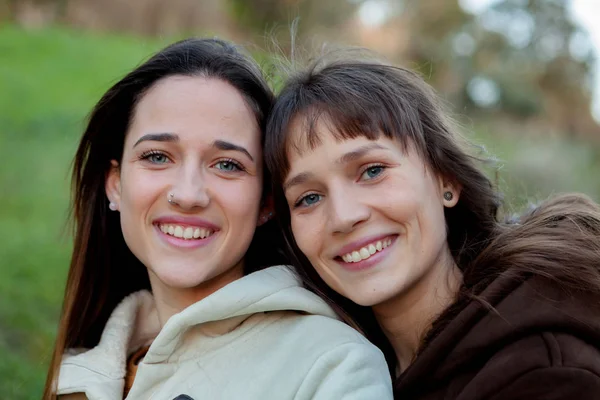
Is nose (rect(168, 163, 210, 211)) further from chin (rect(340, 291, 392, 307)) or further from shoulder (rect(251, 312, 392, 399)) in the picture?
chin (rect(340, 291, 392, 307))

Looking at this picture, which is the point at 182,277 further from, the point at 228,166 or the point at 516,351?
the point at 516,351

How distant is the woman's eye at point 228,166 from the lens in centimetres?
256

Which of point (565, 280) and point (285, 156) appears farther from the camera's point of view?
point (285, 156)

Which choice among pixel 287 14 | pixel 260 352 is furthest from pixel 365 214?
pixel 287 14

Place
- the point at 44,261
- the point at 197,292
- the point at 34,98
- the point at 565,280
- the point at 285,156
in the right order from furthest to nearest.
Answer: the point at 34,98, the point at 44,261, the point at 197,292, the point at 285,156, the point at 565,280

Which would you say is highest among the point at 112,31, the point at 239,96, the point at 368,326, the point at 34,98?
→ the point at 112,31

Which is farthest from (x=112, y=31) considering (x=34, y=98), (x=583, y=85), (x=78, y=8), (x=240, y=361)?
(x=240, y=361)

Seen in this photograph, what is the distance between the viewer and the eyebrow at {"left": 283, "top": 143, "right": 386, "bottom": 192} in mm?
2416

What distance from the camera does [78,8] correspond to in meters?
17.4

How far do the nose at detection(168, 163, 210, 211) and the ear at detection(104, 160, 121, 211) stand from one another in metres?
0.48

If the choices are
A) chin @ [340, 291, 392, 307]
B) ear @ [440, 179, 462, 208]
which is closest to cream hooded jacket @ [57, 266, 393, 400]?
chin @ [340, 291, 392, 307]

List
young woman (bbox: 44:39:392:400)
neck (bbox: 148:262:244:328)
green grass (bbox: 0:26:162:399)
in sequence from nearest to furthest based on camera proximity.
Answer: young woman (bbox: 44:39:392:400), neck (bbox: 148:262:244:328), green grass (bbox: 0:26:162:399)

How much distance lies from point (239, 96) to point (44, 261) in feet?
12.3

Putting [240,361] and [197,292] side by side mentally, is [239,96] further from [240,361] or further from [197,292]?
[240,361]
